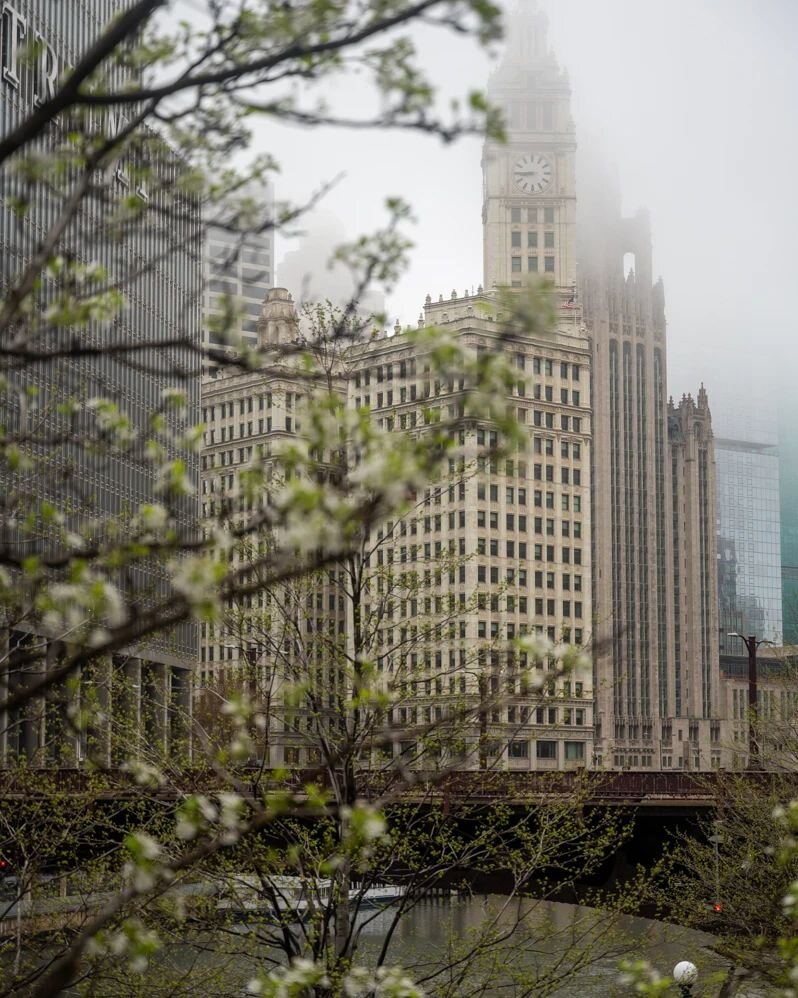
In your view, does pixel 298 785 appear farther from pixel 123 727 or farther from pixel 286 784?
pixel 123 727

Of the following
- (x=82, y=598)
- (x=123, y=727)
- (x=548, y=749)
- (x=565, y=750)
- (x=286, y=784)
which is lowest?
(x=565, y=750)

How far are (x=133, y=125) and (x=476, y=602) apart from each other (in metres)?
19.3

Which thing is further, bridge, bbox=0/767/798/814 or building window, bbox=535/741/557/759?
building window, bbox=535/741/557/759

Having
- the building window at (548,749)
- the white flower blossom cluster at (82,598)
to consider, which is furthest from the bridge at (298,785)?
the building window at (548,749)

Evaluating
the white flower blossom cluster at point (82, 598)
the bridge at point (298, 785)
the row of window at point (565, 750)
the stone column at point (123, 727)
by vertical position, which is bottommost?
the row of window at point (565, 750)

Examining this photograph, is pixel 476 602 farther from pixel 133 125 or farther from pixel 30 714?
pixel 133 125

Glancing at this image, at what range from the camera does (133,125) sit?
9.46 meters

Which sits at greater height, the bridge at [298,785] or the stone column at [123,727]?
the stone column at [123,727]

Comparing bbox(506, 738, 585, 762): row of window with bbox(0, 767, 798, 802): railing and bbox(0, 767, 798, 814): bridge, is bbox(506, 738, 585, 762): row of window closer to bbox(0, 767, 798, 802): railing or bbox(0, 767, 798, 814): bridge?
bbox(0, 767, 798, 814): bridge

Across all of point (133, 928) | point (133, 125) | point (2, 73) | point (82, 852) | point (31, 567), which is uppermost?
point (2, 73)

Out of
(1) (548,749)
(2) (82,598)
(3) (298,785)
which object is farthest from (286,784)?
(1) (548,749)

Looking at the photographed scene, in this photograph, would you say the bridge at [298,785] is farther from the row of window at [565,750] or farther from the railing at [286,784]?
the row of window at [565,750]

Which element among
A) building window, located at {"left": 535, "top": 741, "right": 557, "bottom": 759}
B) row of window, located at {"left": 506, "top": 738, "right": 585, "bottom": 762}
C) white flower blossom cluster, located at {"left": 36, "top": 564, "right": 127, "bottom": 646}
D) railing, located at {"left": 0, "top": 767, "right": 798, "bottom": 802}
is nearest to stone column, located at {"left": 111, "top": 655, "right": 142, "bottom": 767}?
railing, located at {"left": 0, "top": 767, "right": 798, "bottom": 802}

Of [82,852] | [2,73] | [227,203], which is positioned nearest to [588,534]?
[2,73]
